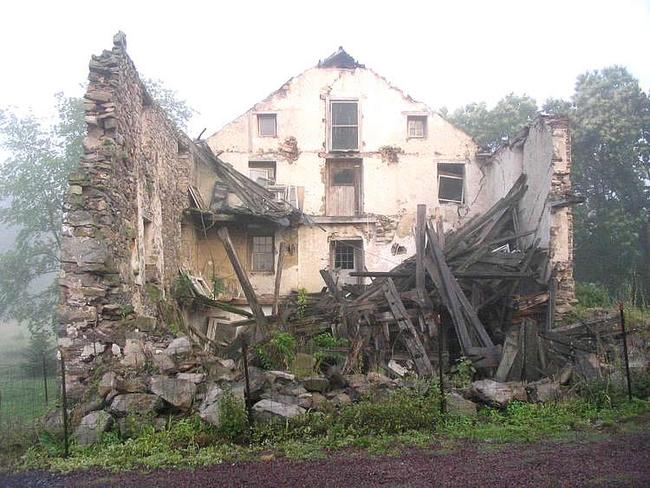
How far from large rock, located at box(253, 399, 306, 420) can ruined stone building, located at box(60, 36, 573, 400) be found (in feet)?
14.8

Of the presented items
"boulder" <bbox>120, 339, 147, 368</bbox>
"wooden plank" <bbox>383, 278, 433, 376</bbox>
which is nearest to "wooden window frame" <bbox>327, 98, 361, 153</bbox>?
"wooden plank" <bbox>383, 278, 433, 376</bbox>

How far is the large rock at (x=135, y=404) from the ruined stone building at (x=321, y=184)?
11.8ft

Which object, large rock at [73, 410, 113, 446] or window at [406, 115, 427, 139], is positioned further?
window at [406, 115, 427, 139]

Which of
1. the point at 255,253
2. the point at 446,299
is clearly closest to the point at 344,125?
the point at 255,253

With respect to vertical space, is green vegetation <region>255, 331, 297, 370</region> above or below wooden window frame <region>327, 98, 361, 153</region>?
below

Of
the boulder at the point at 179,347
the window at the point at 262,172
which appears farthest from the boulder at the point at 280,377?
the window at the point at 262,172

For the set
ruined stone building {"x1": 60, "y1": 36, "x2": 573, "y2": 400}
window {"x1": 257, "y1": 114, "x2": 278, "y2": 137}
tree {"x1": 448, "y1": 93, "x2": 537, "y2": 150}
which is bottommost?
ruined stone building {"x1": 60, "y1": 36, "x2": 573, "y2": 400}

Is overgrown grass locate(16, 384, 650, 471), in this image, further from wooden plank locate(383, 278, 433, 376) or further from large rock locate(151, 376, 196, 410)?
wooden plank locate(383, 278, 433, 376)

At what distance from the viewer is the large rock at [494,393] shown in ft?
28.6

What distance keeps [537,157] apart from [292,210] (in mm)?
7505

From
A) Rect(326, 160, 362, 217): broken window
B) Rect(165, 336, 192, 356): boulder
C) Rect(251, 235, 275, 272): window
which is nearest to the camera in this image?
Rect(165, 336, 192, 356): boulder

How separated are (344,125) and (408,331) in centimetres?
1006

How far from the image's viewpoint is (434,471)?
5.95 metres

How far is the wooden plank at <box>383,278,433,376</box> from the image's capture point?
11.8 metres
